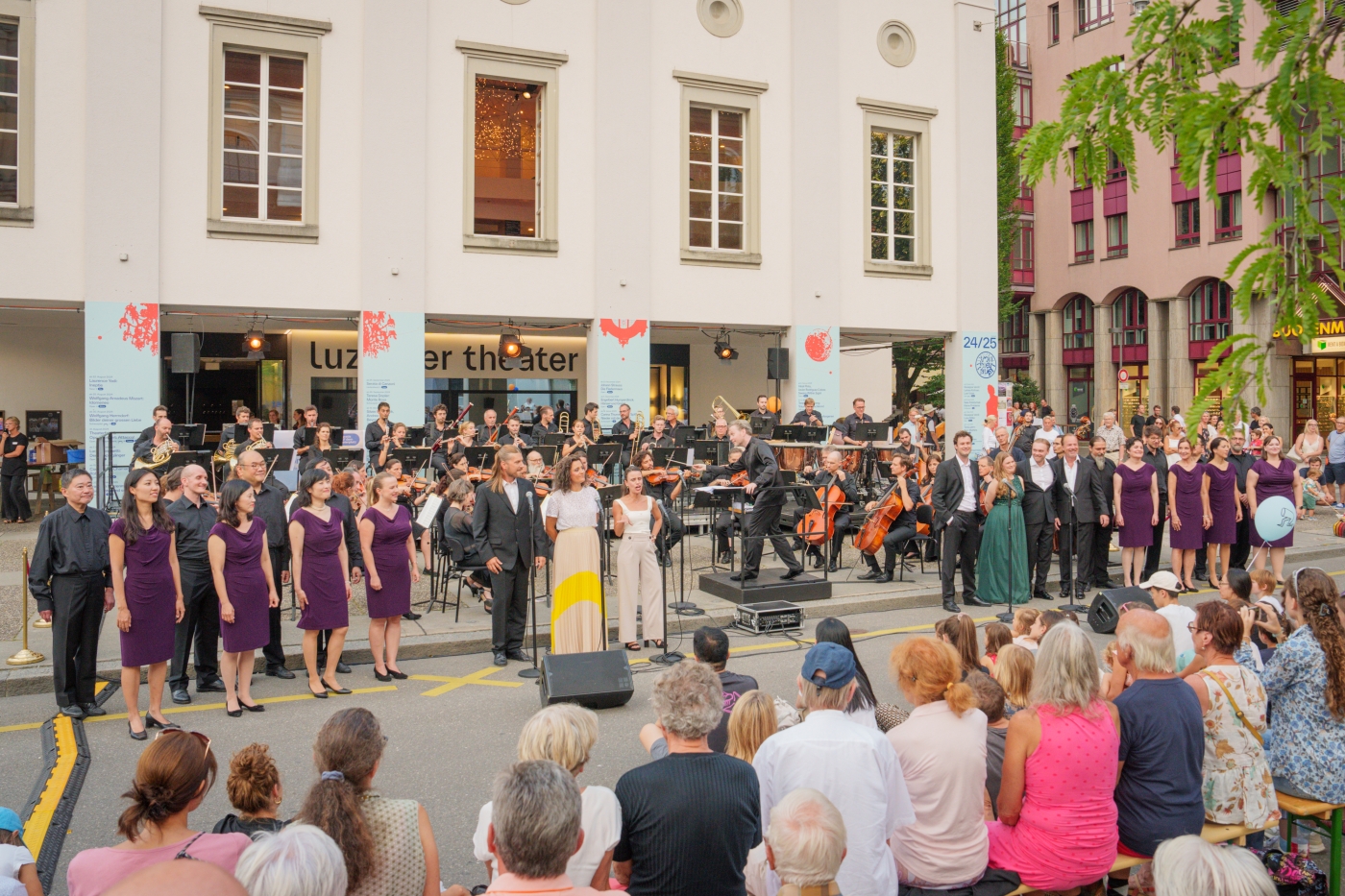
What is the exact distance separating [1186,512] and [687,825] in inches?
457

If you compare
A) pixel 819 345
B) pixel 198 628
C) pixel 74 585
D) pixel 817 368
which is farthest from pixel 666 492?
pixel 819 345

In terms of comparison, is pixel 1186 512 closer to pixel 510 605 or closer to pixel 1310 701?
pixel 1310 701

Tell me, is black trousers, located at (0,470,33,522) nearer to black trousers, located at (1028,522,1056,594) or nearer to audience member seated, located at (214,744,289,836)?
black trousers, located at (1028,522,1056,594)

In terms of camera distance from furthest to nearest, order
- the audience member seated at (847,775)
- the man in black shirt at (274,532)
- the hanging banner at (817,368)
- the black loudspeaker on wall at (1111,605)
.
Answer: the hanging banner at (817,368), the black loudspeaker on wall at (1111,605), the man in black shirt at (274,532), the audience member seated at (847,775)

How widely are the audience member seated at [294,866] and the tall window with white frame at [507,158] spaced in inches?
713

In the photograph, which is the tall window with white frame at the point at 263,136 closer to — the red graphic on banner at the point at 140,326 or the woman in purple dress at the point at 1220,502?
the red graphic on banner at the point at 140,326

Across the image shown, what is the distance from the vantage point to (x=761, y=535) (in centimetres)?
1181

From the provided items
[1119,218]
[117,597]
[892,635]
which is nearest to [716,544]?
[892,635]

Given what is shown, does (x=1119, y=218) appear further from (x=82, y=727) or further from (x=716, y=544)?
(x=82, y=727)

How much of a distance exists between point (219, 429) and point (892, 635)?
A: 20020 millimetres

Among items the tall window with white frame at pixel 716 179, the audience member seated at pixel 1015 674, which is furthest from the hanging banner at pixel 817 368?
the audience member seated at pixel 1015 674

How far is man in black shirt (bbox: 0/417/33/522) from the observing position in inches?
716

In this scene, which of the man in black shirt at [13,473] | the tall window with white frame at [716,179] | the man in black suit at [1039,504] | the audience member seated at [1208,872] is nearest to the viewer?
the audience member seated at [1208,872]

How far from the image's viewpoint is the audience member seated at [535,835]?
3.07 meters
